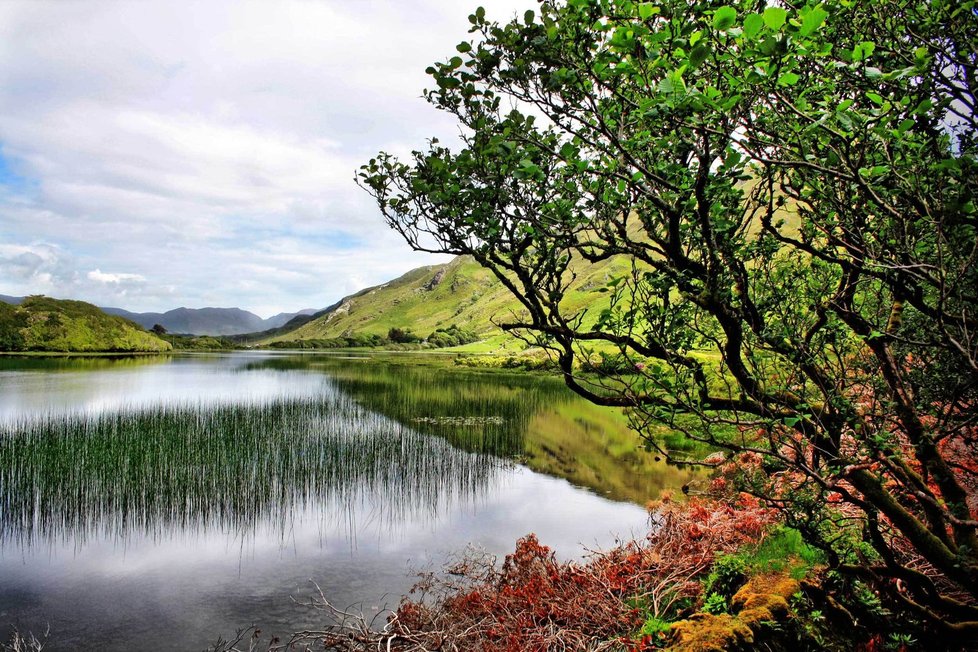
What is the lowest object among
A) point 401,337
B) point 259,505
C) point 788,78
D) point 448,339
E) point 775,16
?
point 259,505

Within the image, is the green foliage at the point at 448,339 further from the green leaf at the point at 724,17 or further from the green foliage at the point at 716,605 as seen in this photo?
the green leaf at the point at 724,17

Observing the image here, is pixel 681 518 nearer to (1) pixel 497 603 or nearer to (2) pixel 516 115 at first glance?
(1) pixel 497 603

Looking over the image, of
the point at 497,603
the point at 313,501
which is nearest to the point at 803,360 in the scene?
the point at 497,603

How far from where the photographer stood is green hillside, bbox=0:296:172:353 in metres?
91.1

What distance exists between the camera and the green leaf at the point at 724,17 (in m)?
2.27

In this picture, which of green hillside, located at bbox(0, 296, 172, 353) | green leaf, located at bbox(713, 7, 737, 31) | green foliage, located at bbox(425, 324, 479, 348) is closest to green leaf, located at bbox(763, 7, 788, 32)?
green leaf, located at bbox(713, 7, 737, 31)

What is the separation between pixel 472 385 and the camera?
4822cm

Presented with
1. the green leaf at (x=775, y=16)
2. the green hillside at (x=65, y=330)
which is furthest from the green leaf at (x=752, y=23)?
the green hillside at (x=65, y=330)

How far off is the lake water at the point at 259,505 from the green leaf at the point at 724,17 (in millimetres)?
10511

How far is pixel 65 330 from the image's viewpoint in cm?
9706

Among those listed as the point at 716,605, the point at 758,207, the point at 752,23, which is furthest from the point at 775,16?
the point at 716,605

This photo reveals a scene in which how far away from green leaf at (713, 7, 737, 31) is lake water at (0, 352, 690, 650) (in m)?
10.5

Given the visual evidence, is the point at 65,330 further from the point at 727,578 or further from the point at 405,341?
the point at 727,578

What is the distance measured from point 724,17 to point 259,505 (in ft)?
55.0
